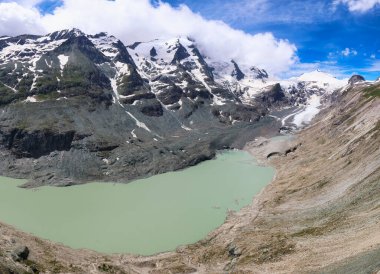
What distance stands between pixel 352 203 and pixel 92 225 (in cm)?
5653

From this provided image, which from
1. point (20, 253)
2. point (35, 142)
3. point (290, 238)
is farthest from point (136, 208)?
point (35, 142)

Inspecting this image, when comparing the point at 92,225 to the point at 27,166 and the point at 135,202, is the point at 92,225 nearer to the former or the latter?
the point at 135,202

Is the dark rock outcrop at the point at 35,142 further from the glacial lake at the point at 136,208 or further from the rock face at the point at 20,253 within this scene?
the rock face at the point at 20,253

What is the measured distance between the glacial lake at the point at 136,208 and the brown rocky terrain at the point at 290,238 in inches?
217

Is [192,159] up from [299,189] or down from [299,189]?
up

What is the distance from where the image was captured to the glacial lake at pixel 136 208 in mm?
87375

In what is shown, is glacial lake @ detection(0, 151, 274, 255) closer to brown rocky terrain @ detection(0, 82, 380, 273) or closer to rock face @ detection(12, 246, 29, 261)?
brown rocky terrain @ detection(0, 82, 380, 273)

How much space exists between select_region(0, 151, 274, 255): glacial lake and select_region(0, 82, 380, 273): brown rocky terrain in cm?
551

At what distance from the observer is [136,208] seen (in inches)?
4368

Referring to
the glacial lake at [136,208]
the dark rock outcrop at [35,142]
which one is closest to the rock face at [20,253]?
the glacial lake at [136,208]

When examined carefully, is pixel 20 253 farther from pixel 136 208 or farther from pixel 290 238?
pixel 136 208

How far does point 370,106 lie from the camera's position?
152625 millimetres

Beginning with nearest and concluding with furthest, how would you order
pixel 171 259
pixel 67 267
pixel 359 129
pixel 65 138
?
pixel 67 267, pixel 171 259, pixel 359 129, pixel 65 138

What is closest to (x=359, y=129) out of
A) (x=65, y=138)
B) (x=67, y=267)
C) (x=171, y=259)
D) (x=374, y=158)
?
(x=374, y=158)
